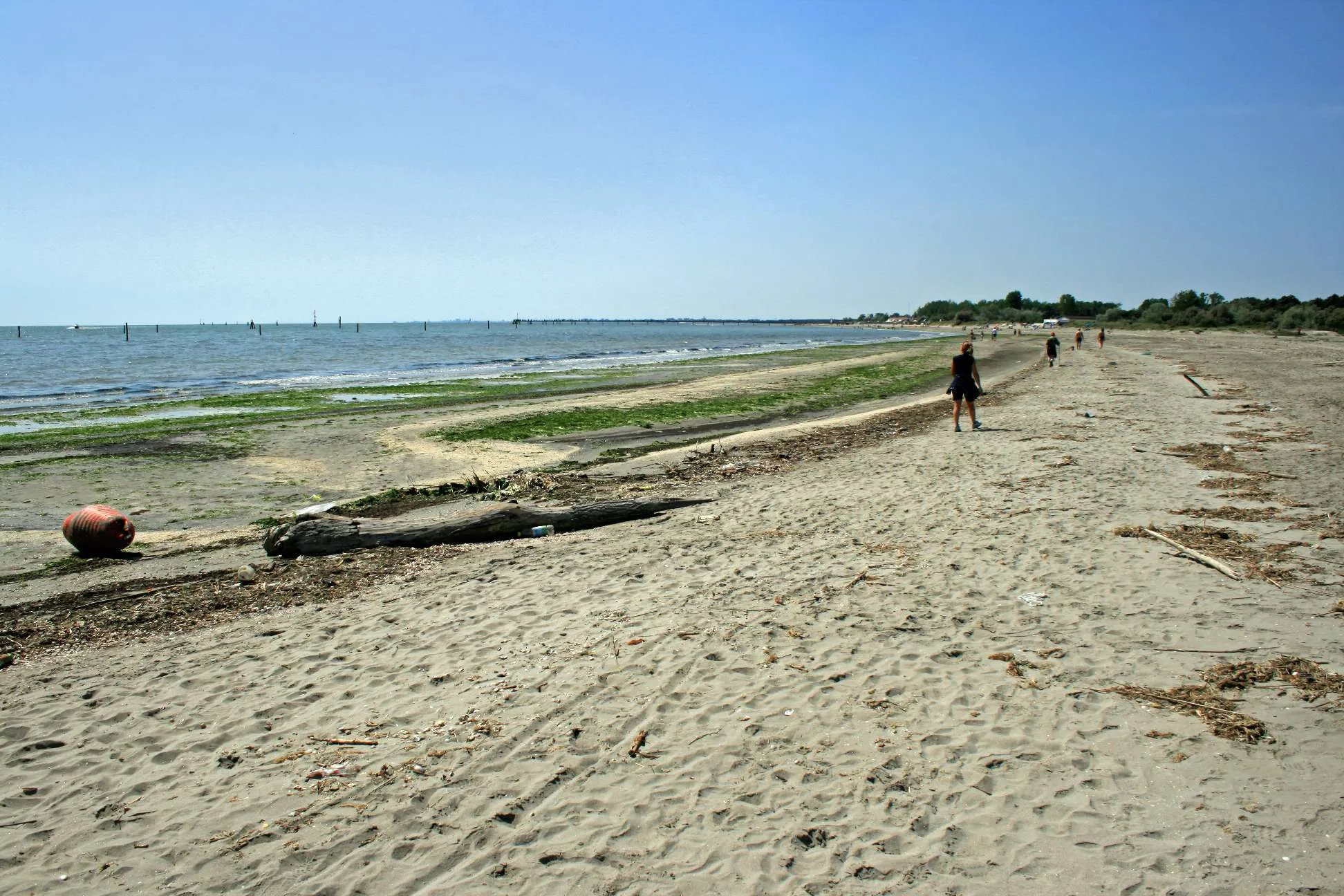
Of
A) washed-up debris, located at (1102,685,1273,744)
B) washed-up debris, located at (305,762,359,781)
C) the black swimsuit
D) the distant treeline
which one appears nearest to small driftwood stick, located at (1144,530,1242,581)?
washed-up debris, located at (1102,685,1273,744)

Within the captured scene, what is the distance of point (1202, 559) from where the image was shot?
24.9 ft

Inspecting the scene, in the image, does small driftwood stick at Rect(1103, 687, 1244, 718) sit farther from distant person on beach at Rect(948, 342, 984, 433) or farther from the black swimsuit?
the black swimsuit

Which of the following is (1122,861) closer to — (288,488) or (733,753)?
(733,753)

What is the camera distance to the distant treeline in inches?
2781

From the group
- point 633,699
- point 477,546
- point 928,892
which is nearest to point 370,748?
point 633,699

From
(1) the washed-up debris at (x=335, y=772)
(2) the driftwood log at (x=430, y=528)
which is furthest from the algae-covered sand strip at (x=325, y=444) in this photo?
(1) the washed-up debris at (x=335, y=772)

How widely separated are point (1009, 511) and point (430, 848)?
8287 millimetres

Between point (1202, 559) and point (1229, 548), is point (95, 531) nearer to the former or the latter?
point (1202, 559)

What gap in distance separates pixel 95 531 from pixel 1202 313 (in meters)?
114

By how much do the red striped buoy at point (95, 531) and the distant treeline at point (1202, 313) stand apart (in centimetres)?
8039

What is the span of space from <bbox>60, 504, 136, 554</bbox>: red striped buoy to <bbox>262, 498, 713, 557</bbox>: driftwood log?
1670 millimetres

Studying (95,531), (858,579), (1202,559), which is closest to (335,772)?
(858,579)

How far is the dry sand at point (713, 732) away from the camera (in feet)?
12.4

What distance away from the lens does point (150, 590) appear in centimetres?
825
